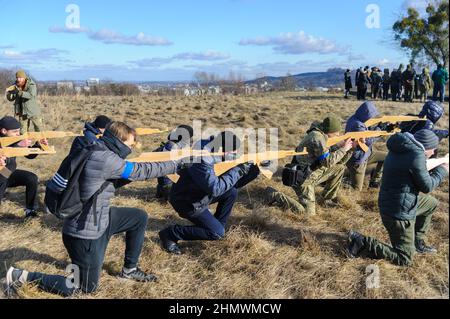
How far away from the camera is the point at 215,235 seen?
4223mm

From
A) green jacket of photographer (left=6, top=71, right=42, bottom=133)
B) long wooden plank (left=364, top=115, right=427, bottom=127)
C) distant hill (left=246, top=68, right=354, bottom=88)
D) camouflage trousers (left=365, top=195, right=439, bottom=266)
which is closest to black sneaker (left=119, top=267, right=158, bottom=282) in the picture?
camouflage trousers (left=365, top=195, right=439, bottom=266)

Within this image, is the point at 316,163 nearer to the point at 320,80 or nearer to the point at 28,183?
the point at 28,183

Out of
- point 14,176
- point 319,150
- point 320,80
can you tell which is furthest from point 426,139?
point 320,80

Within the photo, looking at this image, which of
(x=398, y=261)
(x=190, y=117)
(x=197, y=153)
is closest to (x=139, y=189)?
(x=197, y=153)

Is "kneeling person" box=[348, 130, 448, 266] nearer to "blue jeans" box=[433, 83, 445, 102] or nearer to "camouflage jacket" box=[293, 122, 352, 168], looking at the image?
"camouflage jacket" box=[293, 122, 352, 168]

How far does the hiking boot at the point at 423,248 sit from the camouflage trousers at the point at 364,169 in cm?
201

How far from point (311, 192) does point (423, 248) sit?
157 centimetres

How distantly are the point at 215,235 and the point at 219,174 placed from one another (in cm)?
65

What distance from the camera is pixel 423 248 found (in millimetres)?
4203

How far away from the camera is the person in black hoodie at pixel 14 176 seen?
16.3 feet

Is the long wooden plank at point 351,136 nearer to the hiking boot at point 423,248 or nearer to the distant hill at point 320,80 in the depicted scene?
the hiking boot at point 423,248

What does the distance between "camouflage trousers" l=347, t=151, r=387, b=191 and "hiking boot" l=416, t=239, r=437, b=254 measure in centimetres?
201

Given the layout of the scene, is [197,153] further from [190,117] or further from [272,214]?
[190,117]
